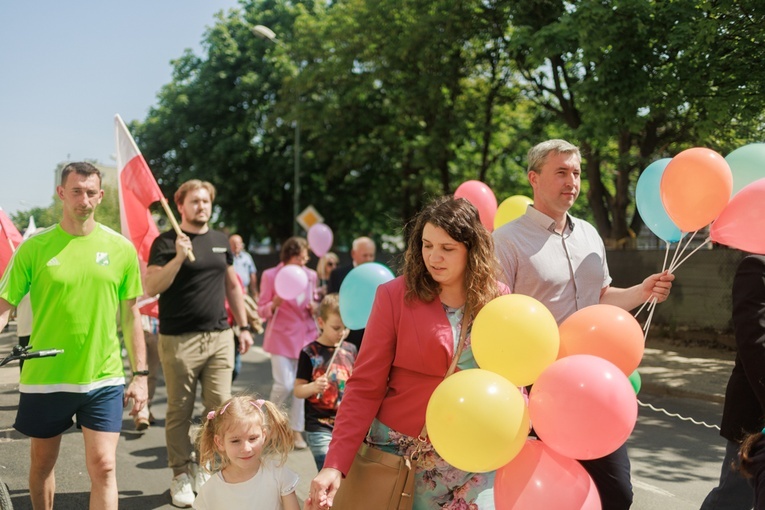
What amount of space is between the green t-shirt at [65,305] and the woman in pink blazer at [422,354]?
1.67 m

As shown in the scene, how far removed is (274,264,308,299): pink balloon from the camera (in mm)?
6625

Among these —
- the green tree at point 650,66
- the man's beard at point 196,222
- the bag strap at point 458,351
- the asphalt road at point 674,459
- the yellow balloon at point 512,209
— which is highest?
the green tree at point 650,66

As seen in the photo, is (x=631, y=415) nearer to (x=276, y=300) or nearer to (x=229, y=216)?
(x=276, y=300)

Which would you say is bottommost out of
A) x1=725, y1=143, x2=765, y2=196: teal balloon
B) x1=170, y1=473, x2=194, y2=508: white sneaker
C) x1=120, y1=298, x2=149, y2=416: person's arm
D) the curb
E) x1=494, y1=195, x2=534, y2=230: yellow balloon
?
the curb

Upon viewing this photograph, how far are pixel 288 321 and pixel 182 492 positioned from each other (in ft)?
7.36

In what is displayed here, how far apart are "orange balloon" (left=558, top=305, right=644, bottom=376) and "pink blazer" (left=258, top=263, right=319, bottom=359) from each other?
4111mm

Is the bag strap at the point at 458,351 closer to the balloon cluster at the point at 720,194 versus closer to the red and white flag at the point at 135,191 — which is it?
the balloon cluster at the point at 720,194

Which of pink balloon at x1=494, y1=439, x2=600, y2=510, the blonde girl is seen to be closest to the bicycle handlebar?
the blonde girl

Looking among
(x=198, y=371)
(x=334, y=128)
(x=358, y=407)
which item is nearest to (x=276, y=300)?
(x=198, y=371)

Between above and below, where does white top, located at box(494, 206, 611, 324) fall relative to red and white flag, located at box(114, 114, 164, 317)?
below

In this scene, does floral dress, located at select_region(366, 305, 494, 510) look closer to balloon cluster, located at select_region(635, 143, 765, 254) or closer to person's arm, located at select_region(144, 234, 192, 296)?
balloon cluster, located at select_region(635, 143, 765, 254)

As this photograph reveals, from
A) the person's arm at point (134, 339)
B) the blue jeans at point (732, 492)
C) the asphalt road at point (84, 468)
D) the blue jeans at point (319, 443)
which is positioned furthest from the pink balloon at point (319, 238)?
the blue jeans at point (732, 492)

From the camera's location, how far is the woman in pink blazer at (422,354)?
245cm

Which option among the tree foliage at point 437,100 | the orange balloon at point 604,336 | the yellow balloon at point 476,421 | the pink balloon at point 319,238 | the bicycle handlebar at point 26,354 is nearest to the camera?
the yellow balloon at point 476,421
